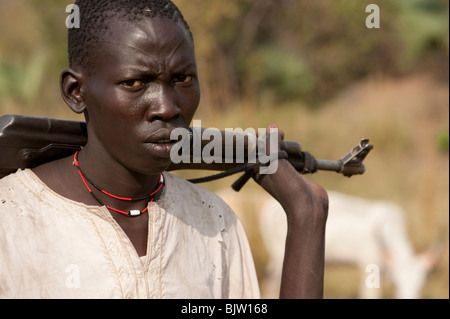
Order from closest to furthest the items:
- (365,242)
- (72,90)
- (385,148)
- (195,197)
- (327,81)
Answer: (72,90) < (195,197) < (365,242) < (385,148) < (327,81)

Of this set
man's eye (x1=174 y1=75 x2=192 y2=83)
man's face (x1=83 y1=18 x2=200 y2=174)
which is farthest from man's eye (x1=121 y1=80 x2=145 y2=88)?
man's eye (x1=174 y1=75 x2=192 y2=83)

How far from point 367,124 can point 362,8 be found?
4.09 m

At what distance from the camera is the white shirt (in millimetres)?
1718

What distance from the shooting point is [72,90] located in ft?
6.07

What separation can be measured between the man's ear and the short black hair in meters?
0.03

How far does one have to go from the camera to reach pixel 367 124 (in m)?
12.2

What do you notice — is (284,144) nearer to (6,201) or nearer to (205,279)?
(205,279)

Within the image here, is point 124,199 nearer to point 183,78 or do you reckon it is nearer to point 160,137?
point 160,137

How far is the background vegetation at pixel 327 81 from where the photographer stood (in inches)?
392

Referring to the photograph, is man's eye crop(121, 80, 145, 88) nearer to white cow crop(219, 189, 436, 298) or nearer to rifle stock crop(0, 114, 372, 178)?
rifle stock crop(0, 114, 372, 178)

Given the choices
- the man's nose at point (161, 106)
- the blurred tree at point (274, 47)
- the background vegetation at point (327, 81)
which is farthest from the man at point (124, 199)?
the blurred tree at point (274, 47)

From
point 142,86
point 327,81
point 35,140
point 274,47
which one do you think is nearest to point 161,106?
point 142,86

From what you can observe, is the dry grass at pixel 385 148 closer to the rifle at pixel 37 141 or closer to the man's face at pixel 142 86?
the rifle at pixel 37 141

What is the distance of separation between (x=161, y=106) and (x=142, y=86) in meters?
0.07
